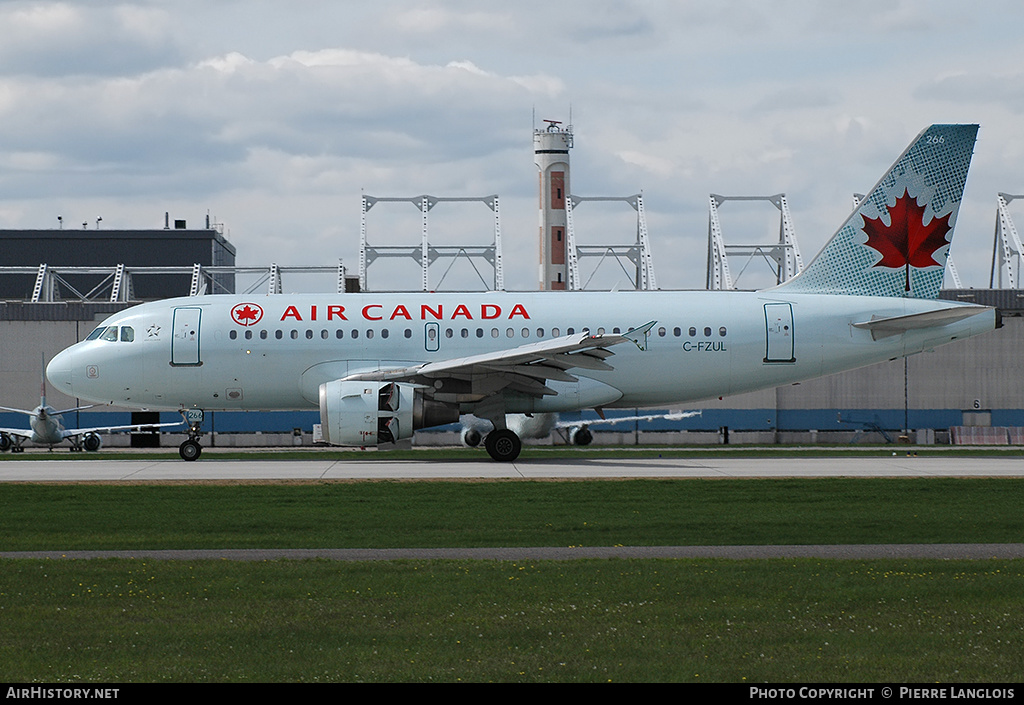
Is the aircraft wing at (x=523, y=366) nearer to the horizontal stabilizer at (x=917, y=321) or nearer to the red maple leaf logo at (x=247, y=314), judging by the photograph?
the red maple leaf logo at (x=247, y=314)

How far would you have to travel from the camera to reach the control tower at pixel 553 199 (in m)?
108

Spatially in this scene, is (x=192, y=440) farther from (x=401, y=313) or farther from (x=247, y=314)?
(x=401, y=313)

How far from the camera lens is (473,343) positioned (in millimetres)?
34531

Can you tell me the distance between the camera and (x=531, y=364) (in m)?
32.3

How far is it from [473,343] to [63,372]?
12250 millimetres

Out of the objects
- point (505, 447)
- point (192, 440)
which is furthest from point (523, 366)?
point (192, 440)

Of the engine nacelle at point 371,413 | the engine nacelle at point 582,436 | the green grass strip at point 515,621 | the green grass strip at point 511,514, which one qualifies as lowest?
the green grass strip at point 515,621

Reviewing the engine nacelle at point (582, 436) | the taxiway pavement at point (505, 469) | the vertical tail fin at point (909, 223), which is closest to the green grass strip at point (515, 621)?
the taxiway pavement at point (505, 469)

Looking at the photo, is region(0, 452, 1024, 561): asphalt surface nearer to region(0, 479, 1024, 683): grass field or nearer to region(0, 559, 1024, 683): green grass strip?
region(0, 479, 1024, 683): grass field

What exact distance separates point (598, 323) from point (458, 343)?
4.09 meters

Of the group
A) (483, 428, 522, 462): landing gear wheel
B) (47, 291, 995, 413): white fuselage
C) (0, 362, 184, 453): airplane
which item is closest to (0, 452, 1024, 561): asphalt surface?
(483, 428, 522, 462): landing gear wheel

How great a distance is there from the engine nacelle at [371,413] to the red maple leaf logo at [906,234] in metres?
14.4

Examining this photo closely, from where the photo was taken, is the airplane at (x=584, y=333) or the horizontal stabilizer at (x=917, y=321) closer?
the horizontal stabilizer at (x=917, y=321)
